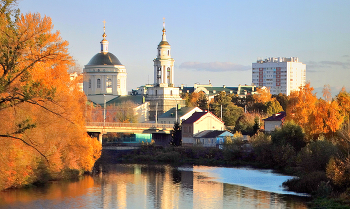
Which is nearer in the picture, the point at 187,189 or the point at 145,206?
the point at 145,206

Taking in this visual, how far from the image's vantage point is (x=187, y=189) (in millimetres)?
40562

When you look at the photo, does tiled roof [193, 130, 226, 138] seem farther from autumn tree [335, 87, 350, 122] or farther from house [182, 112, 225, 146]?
autumn tree [335, 87, 350, 122]

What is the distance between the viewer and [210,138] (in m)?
75.9

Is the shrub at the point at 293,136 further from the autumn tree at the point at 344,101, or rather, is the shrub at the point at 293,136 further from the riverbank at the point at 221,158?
the autumn tree at the point at 344,101

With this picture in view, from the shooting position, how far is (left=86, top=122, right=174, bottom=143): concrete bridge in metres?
73.6

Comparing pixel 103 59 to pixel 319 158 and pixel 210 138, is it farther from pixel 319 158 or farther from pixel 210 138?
pixel 319 158

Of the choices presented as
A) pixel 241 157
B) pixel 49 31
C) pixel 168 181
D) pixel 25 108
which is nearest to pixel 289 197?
pixel 168 181

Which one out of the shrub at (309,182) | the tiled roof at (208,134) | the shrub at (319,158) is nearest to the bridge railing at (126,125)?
the tiled roof at (208,134)

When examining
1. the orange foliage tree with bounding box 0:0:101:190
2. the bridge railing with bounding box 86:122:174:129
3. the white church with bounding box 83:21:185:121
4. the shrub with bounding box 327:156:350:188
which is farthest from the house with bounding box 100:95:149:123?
the shrub with bounding box 327:156:350:188

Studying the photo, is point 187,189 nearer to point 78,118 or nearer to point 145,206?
point 145,206

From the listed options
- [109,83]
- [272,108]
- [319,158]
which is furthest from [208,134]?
[109,83]

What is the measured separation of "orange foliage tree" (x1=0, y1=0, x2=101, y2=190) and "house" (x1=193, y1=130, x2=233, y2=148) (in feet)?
84.5

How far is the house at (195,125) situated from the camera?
258ft

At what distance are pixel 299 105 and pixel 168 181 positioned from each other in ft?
96.1
